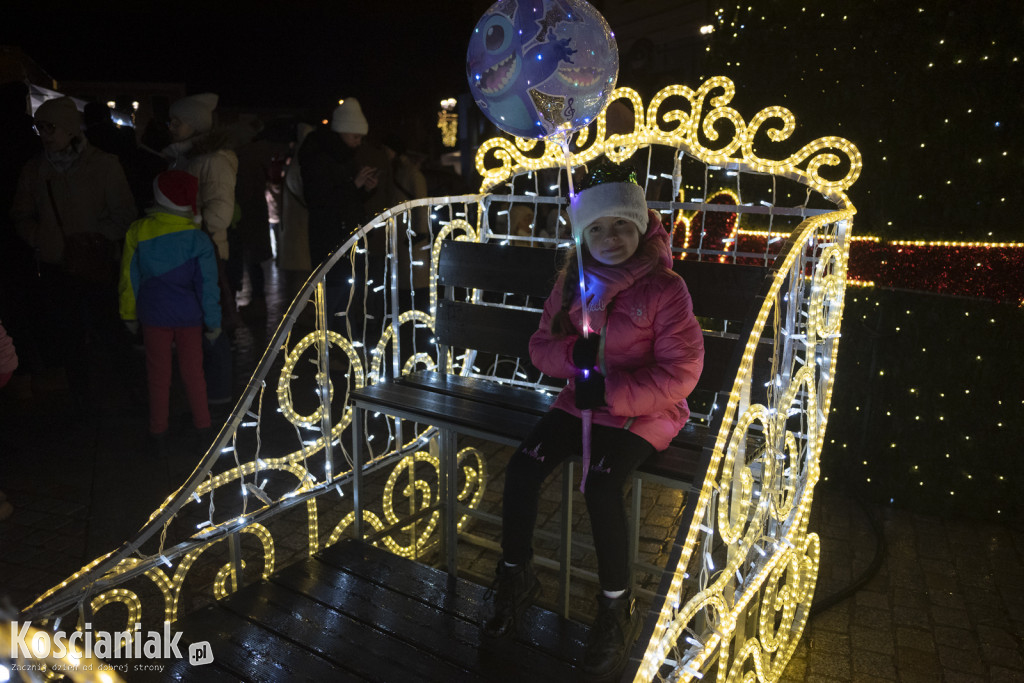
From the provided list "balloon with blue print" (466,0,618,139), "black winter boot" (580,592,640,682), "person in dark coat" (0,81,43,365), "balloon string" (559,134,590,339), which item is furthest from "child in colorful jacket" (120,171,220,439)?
"black winter boot" (580,592,640,682)

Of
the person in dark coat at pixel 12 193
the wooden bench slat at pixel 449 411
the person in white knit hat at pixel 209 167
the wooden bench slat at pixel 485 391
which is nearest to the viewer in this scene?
the wooden bench slat at pixel 449 411

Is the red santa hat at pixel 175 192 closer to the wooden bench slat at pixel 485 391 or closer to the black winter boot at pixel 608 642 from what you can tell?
the wooden bench slat at pixel 485 391

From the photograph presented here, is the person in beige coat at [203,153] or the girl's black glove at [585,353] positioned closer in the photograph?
the girl's black glove at [585,353]

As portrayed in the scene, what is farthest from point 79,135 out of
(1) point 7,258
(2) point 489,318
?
(2) point 489,318

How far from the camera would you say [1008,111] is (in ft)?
12.6

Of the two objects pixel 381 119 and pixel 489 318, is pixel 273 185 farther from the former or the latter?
pixel 489 318

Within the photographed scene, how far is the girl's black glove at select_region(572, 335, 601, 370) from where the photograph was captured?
2.72 metres

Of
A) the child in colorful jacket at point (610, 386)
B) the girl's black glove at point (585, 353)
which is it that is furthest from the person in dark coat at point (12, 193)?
the girl's black glove at point (585, 353)

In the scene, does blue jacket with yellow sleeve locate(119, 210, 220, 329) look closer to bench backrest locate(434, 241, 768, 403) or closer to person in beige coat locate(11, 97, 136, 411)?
person in beige coat locate(11, 97, 136, 411)

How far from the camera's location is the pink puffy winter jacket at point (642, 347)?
2646 millimetres

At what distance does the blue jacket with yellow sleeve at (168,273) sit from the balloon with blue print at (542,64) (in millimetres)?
2503

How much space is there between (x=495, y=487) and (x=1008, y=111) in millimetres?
3512

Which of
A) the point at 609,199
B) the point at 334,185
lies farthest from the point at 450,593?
the point at 334,185

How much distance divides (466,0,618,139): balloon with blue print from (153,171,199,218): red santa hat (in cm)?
243
